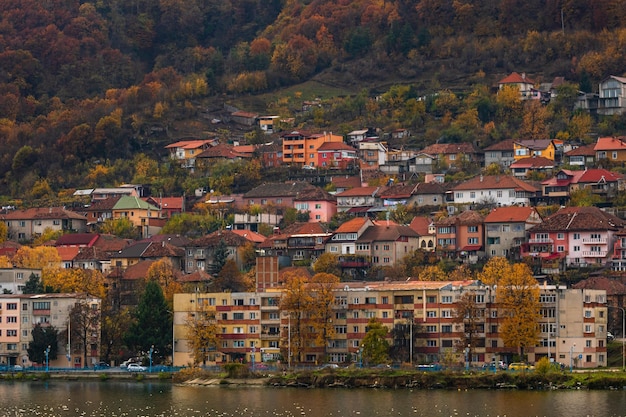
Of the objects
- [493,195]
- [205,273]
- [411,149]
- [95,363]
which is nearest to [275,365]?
[95,363]

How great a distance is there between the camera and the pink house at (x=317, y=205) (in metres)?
157

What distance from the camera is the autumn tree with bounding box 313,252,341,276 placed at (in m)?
138

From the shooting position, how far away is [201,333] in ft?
386

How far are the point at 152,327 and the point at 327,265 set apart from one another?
21860 mm

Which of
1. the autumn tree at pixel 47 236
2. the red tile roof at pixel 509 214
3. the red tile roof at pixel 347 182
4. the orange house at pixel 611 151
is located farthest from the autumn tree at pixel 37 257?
the orange house at pixel 611 151

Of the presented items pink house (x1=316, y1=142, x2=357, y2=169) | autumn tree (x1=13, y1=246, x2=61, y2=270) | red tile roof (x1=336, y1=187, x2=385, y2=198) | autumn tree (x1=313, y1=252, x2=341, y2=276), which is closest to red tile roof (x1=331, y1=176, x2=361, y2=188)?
pink house (x1=316, y1=142, x2=357, y2=169)

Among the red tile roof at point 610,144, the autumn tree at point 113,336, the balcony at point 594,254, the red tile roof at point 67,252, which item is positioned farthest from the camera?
the red tile roof at point 610,144

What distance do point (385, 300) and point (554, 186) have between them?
119ft

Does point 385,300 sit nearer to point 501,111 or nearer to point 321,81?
point 501,111

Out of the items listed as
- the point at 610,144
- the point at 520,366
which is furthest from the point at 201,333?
the point at 610,144

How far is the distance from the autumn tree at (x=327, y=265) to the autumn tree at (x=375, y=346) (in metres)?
24.0

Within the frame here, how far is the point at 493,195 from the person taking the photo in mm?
149250

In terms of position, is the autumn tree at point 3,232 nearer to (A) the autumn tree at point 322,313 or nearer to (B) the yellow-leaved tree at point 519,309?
(A) the autumn tree at point 322,313

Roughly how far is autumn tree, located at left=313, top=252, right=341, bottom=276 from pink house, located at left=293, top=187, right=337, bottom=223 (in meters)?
16.7
